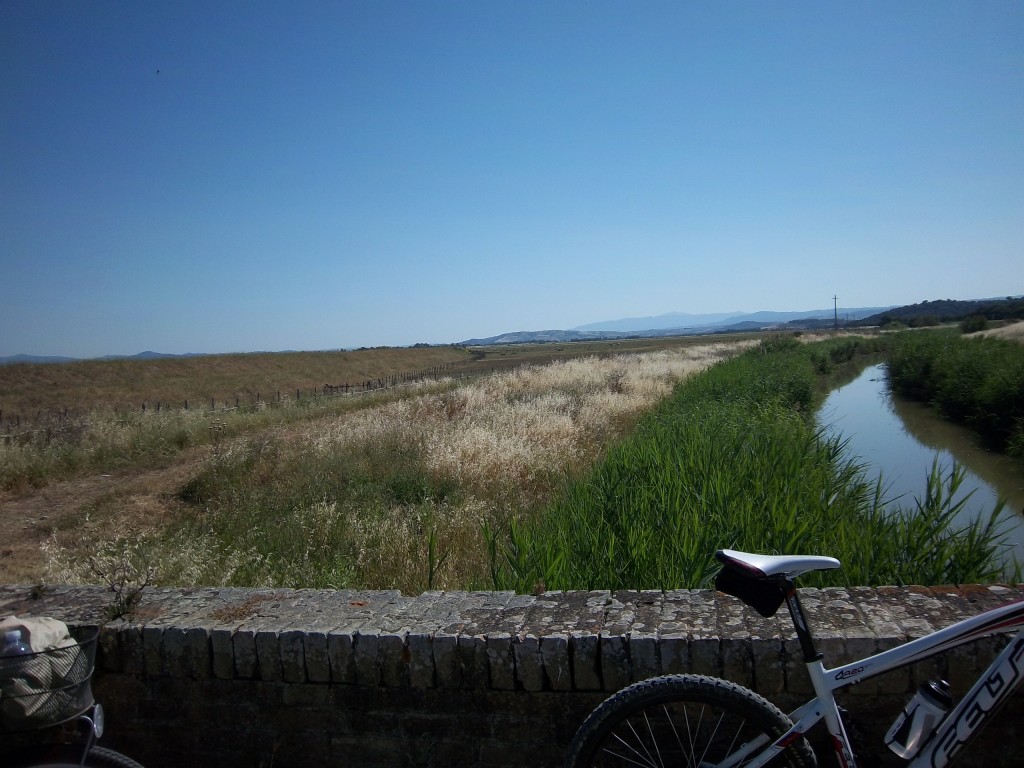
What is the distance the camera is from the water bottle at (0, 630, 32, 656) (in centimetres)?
189

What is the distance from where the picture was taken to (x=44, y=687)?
1.89 m

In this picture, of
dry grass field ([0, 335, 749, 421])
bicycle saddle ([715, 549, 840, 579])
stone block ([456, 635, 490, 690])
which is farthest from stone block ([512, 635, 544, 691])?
dry grass field ([0, 335, 749, 421])

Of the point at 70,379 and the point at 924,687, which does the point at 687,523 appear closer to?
the point at 924,687

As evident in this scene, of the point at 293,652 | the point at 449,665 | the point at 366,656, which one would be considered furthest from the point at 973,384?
the point at 293,652

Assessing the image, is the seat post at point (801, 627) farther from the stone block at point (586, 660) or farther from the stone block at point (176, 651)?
the stone block at point (176, 651)

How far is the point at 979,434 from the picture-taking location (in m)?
18.9

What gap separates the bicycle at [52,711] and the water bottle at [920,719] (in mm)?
2106

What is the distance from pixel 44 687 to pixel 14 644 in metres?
0.15

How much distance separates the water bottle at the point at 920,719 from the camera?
69.7 inches

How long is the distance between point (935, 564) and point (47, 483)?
13.7m

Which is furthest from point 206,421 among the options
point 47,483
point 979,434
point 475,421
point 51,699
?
point 979,434

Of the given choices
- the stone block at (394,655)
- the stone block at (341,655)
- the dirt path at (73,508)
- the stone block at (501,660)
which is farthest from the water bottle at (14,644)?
the dirt path at (73,508)

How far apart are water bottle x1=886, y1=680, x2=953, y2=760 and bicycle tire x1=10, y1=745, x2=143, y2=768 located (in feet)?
6.91

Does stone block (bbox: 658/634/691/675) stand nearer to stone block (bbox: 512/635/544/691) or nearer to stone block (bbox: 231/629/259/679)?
stone block (bbox: 512/635/544/691)
